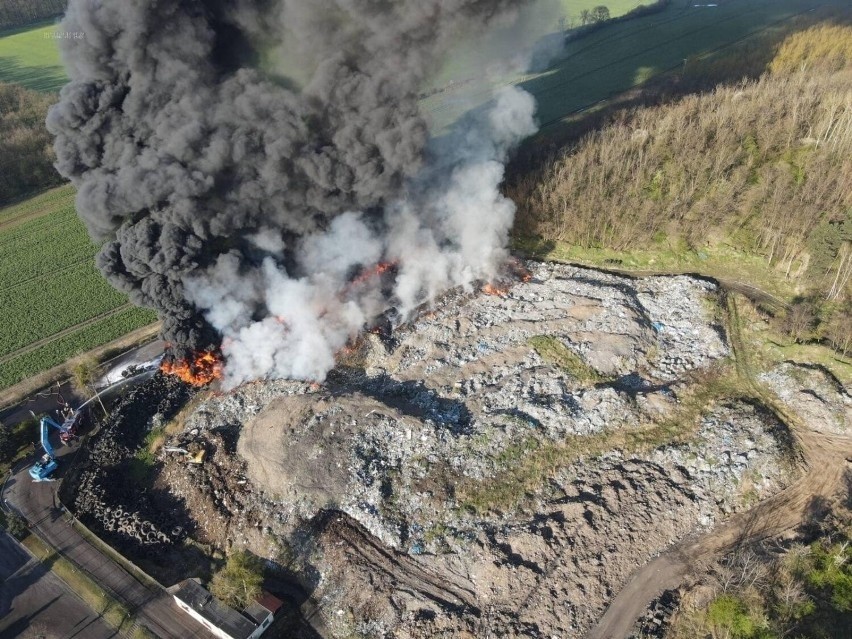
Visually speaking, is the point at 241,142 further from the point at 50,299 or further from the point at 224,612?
the point at 50,299

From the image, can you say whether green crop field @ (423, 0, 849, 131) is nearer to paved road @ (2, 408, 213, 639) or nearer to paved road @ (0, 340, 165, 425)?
paved road @ (0, 340, 165, 425)

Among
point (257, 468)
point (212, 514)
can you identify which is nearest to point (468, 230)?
point (257, 468)

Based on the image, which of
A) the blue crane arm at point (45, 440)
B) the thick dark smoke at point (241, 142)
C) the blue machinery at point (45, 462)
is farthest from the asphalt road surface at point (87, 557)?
the thick dark smoke at point (241, 142)

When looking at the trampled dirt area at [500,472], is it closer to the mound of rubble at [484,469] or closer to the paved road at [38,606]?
the mound of rubble at [484,469]

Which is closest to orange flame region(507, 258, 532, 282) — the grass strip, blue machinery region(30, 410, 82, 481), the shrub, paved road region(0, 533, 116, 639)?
the shrub

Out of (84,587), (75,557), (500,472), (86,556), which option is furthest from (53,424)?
(500,472)

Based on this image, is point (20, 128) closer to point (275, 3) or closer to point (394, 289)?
point (275, 3)
